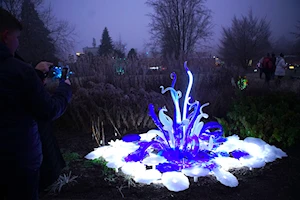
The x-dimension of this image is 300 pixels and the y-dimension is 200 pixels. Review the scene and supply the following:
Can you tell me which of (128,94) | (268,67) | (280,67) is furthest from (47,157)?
(268,67)

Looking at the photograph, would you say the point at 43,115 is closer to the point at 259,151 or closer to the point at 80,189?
the point at 80,189

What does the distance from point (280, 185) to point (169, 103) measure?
2.77m

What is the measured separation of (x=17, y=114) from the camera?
1.46m

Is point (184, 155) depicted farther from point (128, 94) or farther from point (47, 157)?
point (128, 94)

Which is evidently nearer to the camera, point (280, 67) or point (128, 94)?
point (128, 94)

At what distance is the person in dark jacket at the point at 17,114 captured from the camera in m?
1.42

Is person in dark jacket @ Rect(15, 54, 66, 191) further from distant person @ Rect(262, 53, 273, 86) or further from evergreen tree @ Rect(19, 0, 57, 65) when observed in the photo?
evergreen tree @ Rect(19, 0, 57, 65)

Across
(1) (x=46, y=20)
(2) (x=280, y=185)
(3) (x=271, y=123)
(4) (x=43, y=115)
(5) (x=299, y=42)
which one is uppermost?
(1) (x=46, y=20)

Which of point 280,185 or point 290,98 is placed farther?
point 290,98

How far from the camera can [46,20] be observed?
1544 centimetres

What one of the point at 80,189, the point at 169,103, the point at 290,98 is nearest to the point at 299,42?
the point at 290,98

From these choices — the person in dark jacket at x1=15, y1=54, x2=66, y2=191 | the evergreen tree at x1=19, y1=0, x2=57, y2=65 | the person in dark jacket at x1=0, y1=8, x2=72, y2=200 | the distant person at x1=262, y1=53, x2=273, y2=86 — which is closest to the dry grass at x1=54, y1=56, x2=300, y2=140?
the person in dark jacket at x1=15, y1=54, x2=66, y2=191

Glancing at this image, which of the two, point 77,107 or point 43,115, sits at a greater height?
point 43,115

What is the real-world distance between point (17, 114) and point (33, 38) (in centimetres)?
1593
